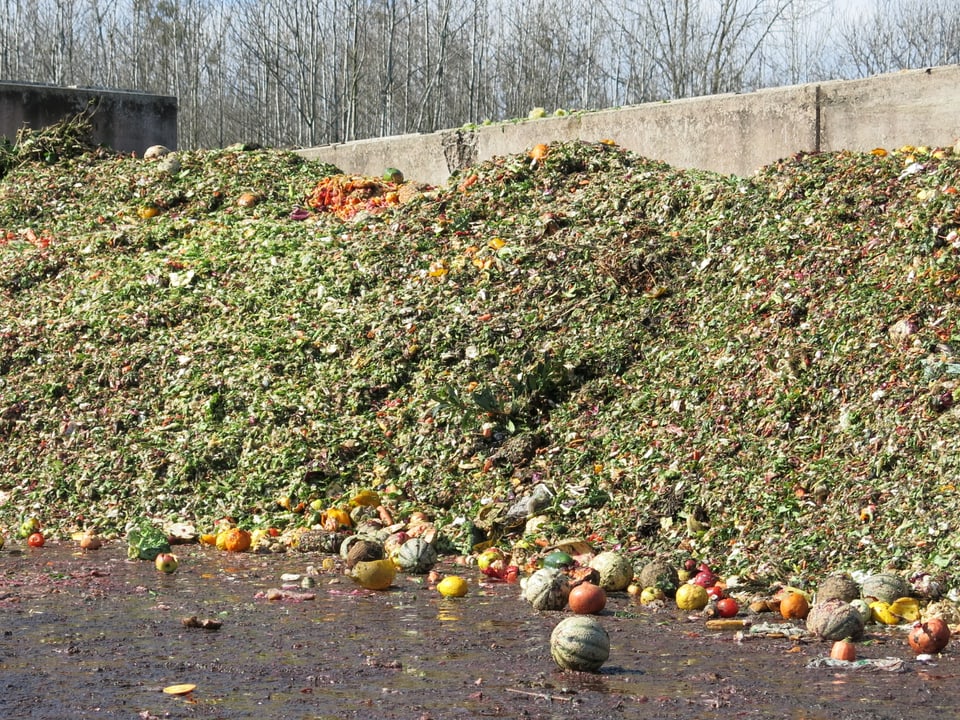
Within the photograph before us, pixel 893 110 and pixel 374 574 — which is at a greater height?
pixel 893 110

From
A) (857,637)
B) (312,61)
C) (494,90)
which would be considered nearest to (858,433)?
(857,637)

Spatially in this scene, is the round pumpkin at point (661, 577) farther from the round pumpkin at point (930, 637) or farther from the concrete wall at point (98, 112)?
the concrete wall at point (98, 112)

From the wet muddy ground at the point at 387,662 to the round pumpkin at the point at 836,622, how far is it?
0.22 ft

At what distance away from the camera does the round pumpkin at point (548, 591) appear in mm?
4520

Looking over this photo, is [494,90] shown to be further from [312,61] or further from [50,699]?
[50,699]

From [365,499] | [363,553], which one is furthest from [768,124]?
[363,553]

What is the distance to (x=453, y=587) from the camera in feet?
15.7

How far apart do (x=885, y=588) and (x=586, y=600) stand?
114cm

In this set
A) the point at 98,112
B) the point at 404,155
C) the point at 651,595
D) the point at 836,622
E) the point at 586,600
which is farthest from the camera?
the point at 98,112

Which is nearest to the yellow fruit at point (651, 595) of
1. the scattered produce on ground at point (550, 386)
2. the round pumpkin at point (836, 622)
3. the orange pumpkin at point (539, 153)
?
the scattered produce on ground at point (550, 386)

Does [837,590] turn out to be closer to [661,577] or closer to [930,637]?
[930,637]

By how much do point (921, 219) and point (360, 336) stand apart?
3519mm

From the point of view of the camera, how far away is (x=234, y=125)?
34.7 meters

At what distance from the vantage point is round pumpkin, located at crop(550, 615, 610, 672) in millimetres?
3574
